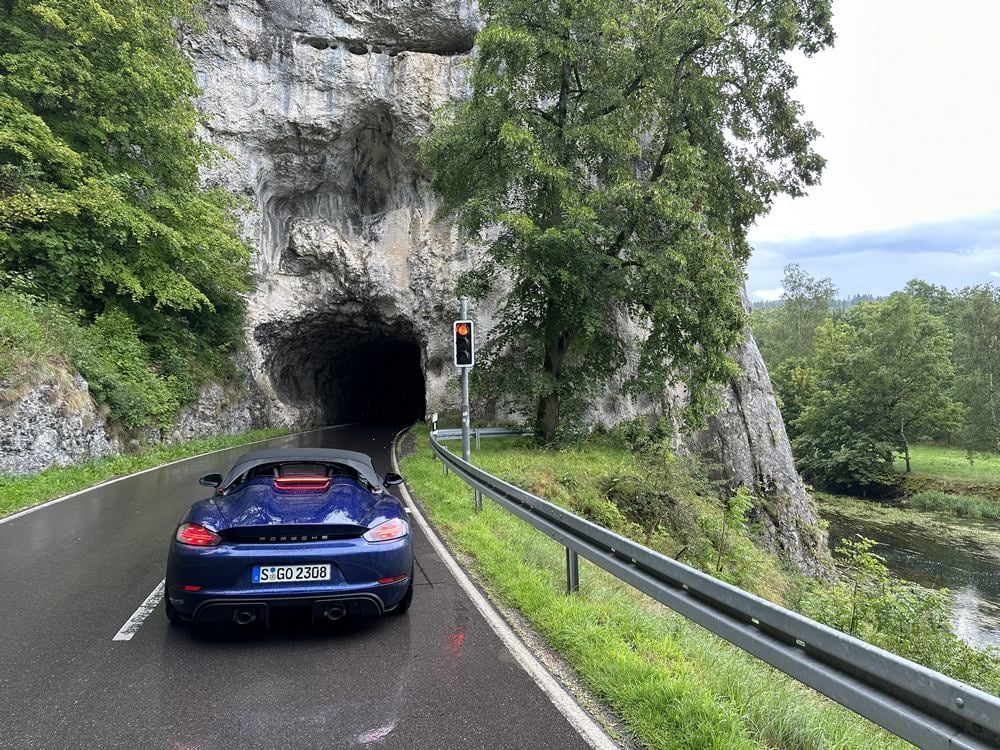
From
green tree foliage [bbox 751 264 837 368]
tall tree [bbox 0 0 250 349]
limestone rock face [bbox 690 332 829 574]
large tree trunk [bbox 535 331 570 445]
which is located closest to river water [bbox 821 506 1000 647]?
limestone rock face [bbox 690 332 829 574]

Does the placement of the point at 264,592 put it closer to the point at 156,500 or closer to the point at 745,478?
the point at 156,500

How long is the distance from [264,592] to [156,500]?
6.87 metres

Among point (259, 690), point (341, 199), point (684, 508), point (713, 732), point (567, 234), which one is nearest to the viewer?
point (713, 732)

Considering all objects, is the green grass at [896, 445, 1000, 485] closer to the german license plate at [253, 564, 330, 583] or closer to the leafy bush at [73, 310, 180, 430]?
the german license plate at [253, 564, 330, 583]

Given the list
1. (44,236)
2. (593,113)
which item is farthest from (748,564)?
(44,236)

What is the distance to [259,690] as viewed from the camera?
3.37 m

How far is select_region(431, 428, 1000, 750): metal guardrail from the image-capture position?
1946mm

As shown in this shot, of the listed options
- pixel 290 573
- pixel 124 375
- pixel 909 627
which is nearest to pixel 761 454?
pixel 909 627

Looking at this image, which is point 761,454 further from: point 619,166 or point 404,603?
point 404,603

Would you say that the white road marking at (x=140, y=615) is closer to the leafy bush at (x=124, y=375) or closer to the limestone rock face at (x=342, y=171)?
the leafy bush at (x=124, y=375)

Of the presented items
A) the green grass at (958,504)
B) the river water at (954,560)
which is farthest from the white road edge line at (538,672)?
the green grass at (958,504)

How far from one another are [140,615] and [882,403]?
4191 centimetres

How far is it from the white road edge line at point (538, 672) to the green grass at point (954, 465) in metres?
37.0

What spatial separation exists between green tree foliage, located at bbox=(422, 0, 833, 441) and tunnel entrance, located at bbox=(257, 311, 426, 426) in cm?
1279
